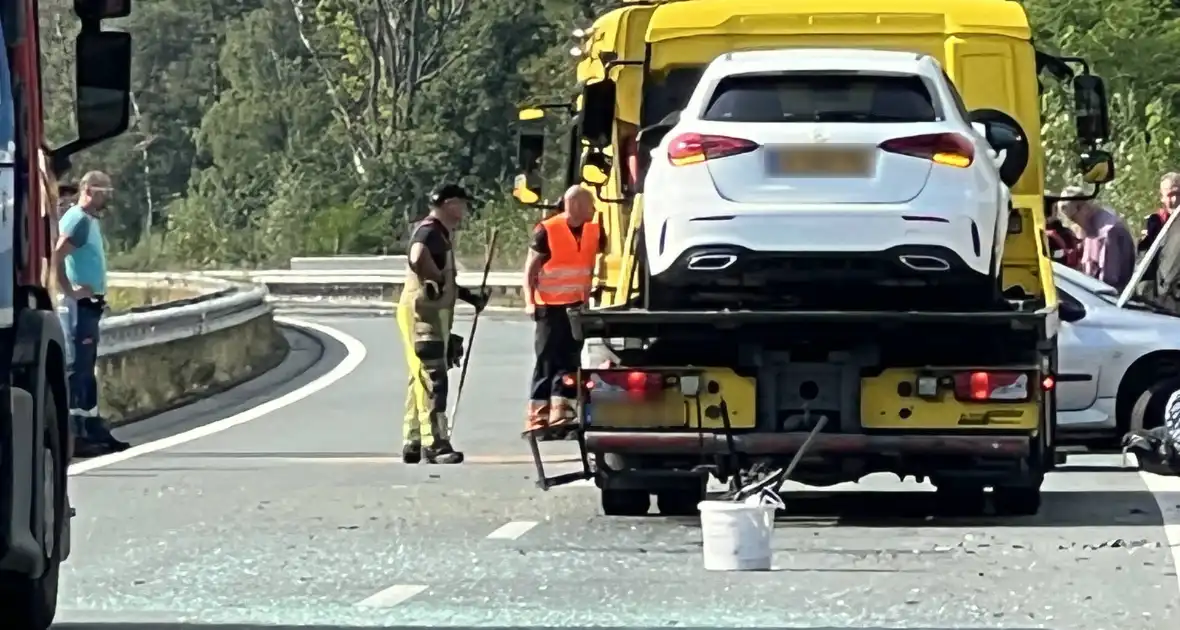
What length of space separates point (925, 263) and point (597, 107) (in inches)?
117

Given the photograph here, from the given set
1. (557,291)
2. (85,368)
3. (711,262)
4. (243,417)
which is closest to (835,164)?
(711,262)

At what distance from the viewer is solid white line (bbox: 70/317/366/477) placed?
16.5 metres

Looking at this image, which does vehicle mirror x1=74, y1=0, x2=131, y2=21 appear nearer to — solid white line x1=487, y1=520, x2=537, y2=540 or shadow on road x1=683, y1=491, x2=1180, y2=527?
solid white line x1=487, y1=520, x2=537, y2=540

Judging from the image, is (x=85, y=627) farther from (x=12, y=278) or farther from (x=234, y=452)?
(x=234, y=452)

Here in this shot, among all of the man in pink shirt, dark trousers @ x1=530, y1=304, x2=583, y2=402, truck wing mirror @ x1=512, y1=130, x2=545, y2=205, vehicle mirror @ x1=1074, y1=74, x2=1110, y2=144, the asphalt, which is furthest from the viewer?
the man in pink shirt

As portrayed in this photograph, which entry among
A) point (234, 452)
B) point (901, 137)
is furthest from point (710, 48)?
point (234, 452)

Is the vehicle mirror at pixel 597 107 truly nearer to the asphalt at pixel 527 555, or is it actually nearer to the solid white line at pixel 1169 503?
the asphalt at pixel 527 555

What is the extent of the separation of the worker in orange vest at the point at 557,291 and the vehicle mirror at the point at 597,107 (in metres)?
1.55

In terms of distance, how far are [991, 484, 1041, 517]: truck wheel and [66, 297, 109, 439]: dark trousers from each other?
6.04m

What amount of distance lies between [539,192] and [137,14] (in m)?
86.8

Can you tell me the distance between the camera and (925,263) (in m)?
12.2

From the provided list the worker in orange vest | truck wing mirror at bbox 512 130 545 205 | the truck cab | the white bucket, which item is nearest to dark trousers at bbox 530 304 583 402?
the worker in orange vest

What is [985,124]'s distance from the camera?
46.1 feet

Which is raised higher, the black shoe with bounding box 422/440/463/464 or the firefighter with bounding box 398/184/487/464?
the firefighter with bounding box 398/184/487/464
